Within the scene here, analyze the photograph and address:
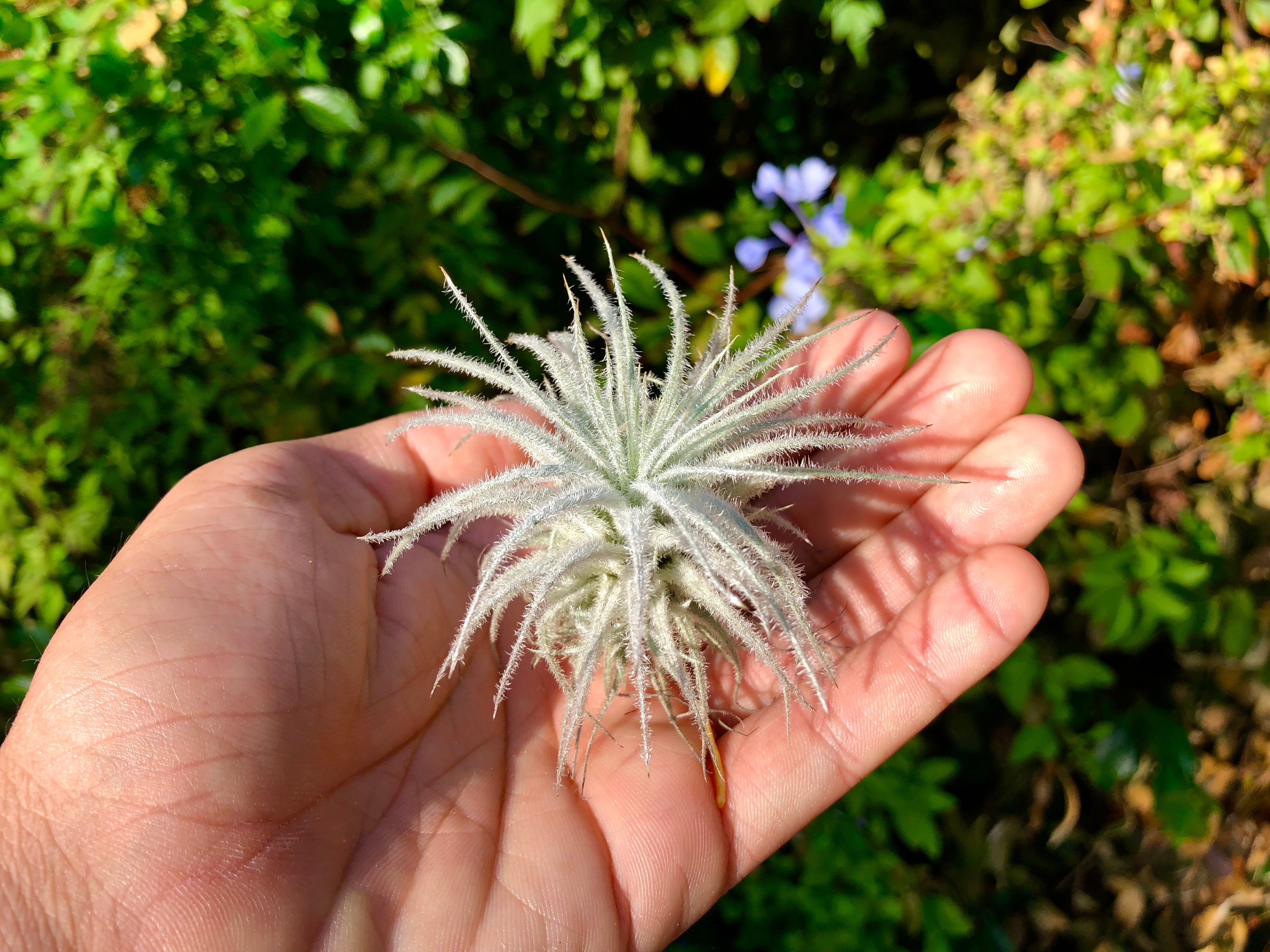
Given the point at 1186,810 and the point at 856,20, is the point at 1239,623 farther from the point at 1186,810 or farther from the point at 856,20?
the point at 856,20

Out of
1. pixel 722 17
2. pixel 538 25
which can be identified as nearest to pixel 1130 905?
pixel 722 17

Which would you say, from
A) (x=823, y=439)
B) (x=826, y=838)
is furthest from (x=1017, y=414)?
(x=826, y=838)

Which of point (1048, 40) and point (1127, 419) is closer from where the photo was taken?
A: point (1127, 419)

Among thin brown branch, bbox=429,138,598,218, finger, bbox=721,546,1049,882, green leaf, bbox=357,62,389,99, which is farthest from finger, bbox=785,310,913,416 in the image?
green leaf, bbox=357,62,389,99

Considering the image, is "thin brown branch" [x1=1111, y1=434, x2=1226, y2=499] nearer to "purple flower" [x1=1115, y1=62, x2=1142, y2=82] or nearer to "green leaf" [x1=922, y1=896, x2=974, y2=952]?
"purple flower" [x1=1115, y1=62, x2=1142, y2=82]

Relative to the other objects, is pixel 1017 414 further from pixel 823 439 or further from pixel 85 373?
pixel 85 373

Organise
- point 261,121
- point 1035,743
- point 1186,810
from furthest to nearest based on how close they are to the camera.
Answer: point 1186,810 < point 1035,743 < point 261,121

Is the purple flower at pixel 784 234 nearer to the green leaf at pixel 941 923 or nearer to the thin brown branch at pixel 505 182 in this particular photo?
the thin brown branch at pixel 505 182
